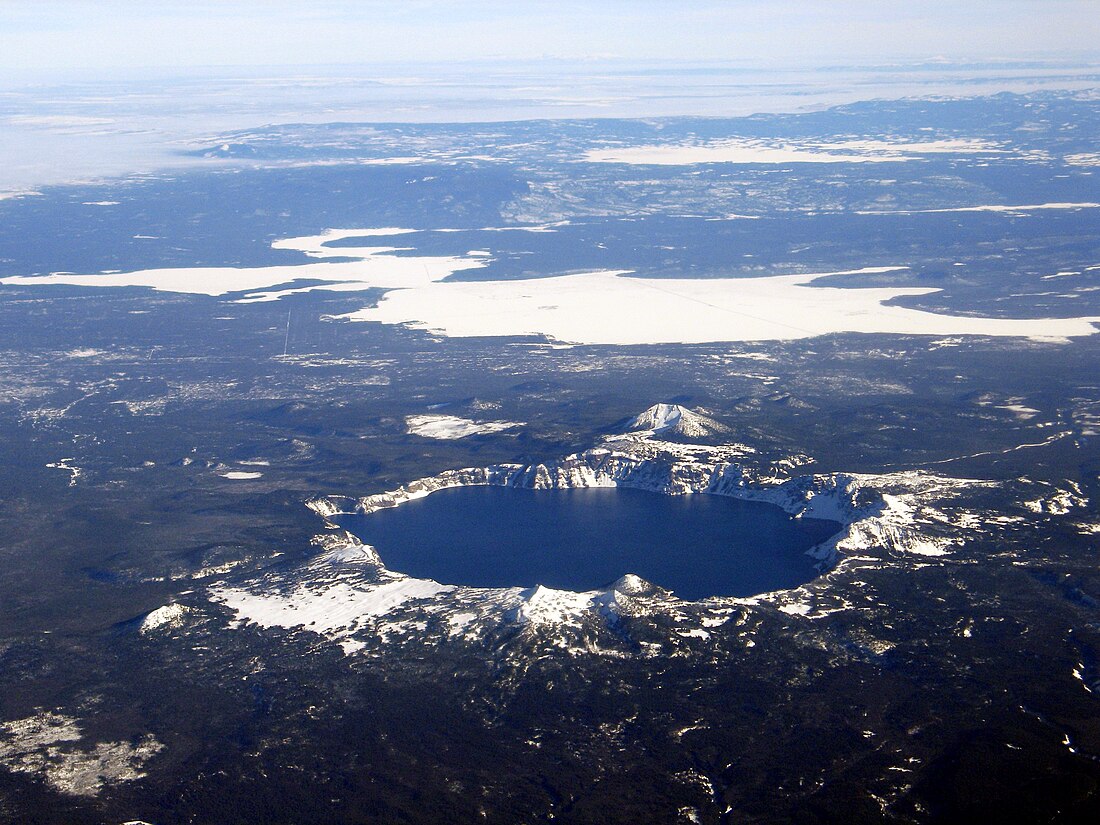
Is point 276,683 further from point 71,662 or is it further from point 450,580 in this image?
point 450,580

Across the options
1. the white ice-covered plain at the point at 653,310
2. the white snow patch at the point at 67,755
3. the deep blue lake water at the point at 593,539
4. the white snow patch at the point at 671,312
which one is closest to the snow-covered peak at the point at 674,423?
the deep blue lake water at the point at 593,539

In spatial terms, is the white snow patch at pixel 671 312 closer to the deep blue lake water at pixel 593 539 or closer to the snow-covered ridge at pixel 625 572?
the snow-covered ridge at pixel 625 572

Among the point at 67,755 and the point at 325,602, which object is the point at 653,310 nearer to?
the point at 325,602

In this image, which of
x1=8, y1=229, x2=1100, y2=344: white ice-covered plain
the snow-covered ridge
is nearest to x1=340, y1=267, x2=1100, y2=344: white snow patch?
x1=8, y1=229, x2=1100, y2=344: white ice-covered plain

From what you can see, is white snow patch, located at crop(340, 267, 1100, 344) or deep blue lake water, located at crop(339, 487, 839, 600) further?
white snow patch, located at crop(340, 267, 1100, 344)

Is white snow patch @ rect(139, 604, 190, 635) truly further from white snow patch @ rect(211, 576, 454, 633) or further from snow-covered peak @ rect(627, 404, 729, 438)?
snow-covered peak @ rect(627, 404, 729, 438)

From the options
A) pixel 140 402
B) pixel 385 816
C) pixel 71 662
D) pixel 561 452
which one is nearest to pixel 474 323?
pixel 140 402

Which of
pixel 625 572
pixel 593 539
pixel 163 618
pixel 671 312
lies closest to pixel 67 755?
pixel 163 618
